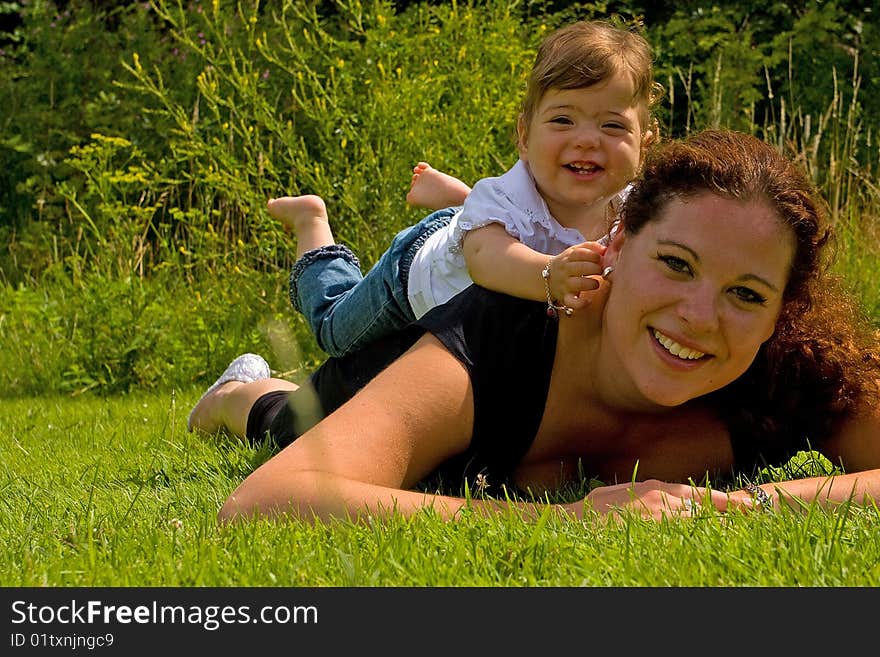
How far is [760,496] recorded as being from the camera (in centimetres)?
272

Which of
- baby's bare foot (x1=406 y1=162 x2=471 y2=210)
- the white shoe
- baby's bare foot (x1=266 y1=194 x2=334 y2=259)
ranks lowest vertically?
the white shoe

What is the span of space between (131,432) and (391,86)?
2.52m

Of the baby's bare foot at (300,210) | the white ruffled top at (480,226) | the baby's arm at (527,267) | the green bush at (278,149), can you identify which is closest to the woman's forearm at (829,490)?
the baby's arm at (527,267)

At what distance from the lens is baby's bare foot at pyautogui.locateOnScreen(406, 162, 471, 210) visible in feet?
15.7

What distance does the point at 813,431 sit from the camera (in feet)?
10.7

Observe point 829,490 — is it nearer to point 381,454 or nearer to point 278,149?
point 381,454

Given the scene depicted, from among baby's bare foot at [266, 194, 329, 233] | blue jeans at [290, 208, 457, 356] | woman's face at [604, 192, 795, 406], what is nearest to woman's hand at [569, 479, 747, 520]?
woman's face at [604, 192, 795, 406]

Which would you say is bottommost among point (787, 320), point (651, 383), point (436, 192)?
point (651, 383)

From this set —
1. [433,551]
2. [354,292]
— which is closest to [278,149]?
[354,292]

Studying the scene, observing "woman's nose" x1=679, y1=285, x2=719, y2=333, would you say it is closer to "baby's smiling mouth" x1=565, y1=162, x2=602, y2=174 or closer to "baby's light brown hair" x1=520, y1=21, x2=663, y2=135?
"baby's smiling mouth" x1=565, y1=162, x2=602, y2=174

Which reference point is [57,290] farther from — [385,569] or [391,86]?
[385,569]

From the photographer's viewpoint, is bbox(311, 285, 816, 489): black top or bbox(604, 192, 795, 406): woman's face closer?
bbox(604, 192, 795, 406): woman's face

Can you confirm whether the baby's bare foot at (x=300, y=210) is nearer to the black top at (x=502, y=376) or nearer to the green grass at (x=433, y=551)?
the black top at (x=502, y=376)

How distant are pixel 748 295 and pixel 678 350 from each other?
0.20 meters
